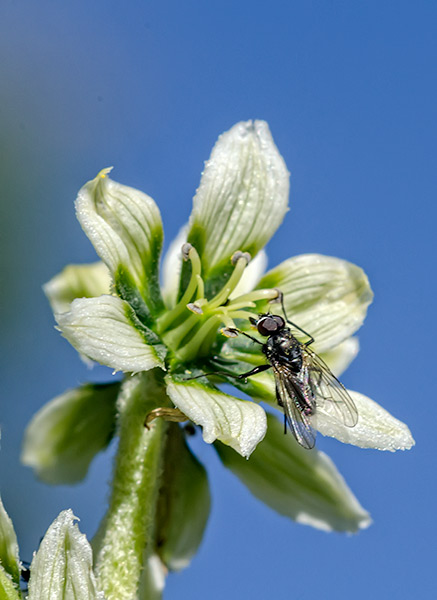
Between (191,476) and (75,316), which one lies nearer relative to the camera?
(75,316)

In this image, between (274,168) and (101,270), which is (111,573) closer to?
(101,270)

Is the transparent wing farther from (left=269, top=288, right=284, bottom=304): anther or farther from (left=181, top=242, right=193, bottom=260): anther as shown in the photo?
(left=181, top=242, right=193, bottom=260): anther

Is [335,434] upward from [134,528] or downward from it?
upward

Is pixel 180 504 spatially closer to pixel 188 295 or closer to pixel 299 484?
pixel 299 484

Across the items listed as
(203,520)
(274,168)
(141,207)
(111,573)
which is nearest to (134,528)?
(111,573)

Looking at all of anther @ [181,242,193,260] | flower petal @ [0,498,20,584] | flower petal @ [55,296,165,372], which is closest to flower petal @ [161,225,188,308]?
anther @ [181,242,193,260]

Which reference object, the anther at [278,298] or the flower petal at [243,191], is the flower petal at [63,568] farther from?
the flower petal at [243,191]

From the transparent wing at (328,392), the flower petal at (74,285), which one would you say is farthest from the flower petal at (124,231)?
the transparent wing at (328,392)
